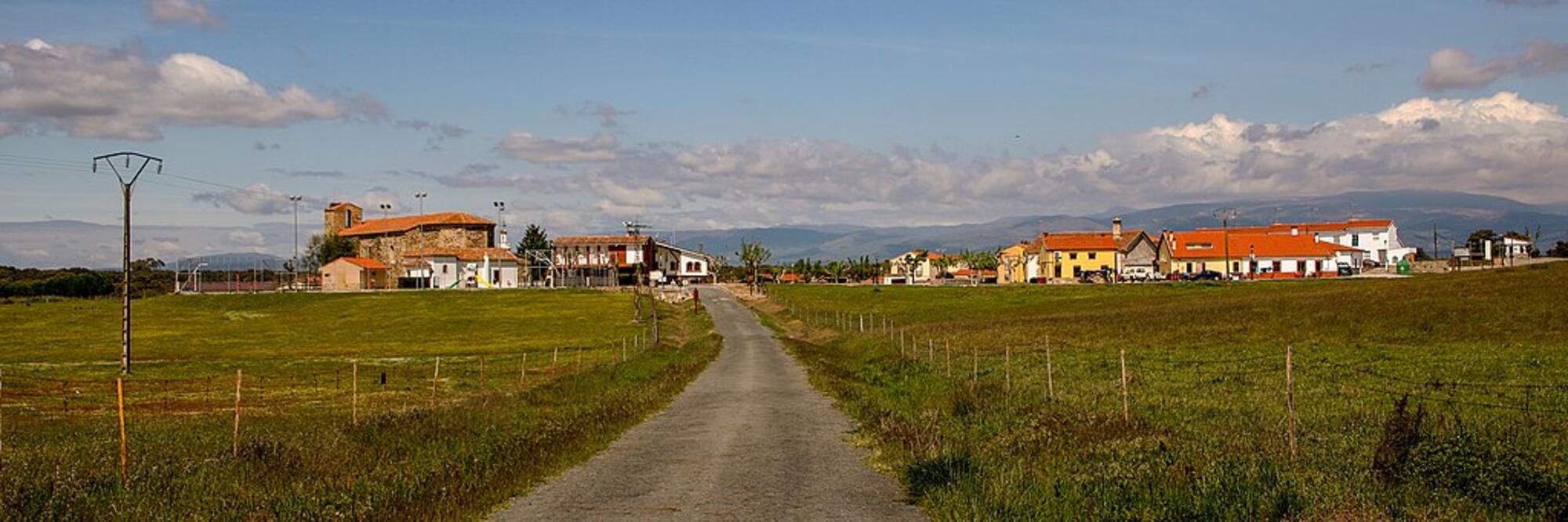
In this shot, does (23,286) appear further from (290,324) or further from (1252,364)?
(1252,364)

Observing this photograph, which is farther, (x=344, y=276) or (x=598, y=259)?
(x=598, y=259)

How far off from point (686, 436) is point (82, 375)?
41.8 meters

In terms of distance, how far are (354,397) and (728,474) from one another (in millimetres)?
11270

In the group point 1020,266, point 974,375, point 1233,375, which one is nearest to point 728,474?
point 974,375

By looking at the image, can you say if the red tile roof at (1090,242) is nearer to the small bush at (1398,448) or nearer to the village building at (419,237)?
the village building at (419,237)

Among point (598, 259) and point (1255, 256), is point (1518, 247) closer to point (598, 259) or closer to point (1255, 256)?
point (1255, 256)

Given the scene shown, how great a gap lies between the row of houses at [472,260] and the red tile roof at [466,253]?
107mm

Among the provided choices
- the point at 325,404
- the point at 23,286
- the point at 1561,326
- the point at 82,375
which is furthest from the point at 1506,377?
the point at 23,286

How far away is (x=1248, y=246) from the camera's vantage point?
157625mm

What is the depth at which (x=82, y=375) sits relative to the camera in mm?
53875

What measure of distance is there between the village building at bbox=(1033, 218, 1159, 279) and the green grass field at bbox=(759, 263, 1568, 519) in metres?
100

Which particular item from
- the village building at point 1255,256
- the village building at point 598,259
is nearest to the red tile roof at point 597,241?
the village building at point 598,259

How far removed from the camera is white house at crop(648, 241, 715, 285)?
184m

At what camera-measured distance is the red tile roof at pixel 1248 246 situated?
15538 centimetres
